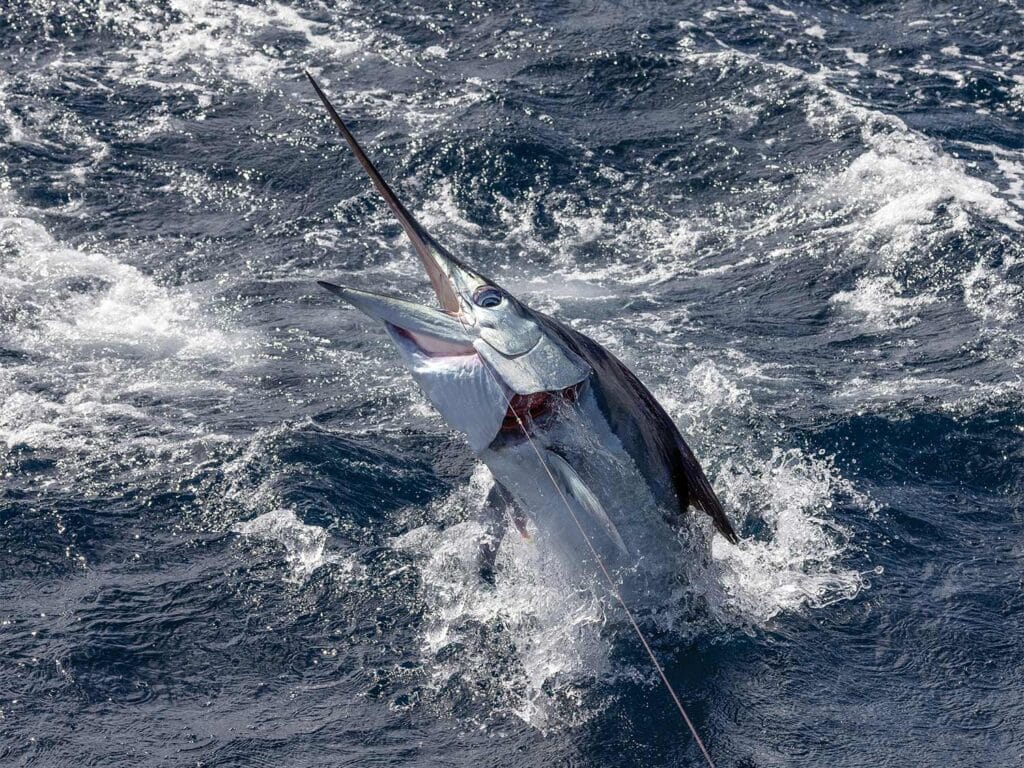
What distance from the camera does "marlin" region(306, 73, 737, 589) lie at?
292 inches

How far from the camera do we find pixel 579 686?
7.75m

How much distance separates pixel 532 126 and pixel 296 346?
5.33 meters

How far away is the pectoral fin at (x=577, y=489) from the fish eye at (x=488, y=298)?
930 millimetres

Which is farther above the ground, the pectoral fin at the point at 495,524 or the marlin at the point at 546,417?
the marlin at the point at 546,417

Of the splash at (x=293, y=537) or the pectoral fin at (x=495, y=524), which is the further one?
the splash at (x=293, y=537)

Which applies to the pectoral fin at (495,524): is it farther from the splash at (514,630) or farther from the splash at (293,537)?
Answer: the splash at (293,537)

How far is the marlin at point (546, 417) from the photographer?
7426 millimetres

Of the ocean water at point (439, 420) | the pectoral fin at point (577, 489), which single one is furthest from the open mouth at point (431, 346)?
the ocean water at point (439, 420)

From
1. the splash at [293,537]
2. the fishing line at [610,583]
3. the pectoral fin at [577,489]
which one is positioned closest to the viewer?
the fishing line at [610,583]

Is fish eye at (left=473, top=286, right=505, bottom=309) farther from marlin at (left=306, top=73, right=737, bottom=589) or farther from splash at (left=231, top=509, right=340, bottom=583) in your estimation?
splash at (left=231, top=509, right=340, bottom=583)

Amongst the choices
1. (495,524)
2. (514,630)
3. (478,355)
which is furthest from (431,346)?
(514,630)

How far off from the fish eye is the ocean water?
1.92m

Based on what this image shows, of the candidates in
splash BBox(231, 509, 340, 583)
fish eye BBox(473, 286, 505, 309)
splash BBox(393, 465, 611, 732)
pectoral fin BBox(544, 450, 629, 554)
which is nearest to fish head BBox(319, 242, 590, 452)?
fish eye BBox(473, 286, 505, 309)

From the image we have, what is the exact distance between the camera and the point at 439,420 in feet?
35.7
